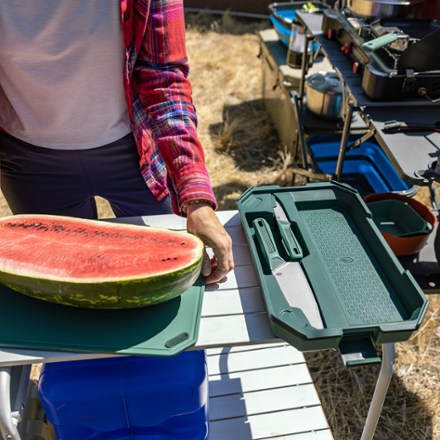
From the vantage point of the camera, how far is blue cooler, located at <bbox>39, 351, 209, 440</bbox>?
4.41ft

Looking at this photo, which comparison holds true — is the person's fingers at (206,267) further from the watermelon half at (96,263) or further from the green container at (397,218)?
the green container at (397,218)

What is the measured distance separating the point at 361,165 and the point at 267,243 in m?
2.03

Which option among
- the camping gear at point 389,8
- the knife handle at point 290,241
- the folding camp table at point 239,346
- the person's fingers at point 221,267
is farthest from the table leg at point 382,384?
the camping gear at point 389,8

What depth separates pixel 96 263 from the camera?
116cm

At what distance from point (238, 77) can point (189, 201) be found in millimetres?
4093

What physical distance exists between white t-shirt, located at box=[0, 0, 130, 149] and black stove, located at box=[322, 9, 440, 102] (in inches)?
47.2

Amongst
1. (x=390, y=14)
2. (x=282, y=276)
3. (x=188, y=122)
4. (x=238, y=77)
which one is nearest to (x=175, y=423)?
(x=282, y=276)

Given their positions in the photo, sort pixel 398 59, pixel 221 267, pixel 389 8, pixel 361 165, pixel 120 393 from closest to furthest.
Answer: pixel 221 267 < pixel 120 393 < pixel 398 59 < pixel 389 8 < pixel 361 165

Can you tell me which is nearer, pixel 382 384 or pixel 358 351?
pixel 358 351

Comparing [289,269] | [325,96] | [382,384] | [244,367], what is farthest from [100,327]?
[325,96]

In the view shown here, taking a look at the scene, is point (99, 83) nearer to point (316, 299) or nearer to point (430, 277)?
point (316, 299)

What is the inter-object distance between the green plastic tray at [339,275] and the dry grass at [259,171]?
1158mm

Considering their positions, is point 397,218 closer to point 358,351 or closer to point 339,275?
point 339,275

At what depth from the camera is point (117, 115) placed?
1.50 metres
